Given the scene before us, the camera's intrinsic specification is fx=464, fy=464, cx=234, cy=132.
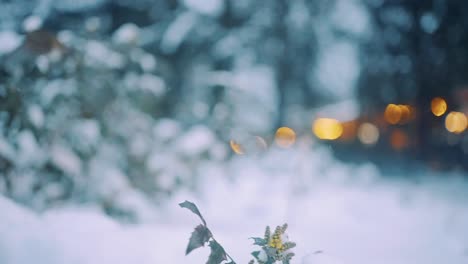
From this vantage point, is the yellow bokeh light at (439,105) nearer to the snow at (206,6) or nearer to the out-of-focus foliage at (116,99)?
the out-of-focus foliage at (116,99)

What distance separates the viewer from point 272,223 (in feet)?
6.06

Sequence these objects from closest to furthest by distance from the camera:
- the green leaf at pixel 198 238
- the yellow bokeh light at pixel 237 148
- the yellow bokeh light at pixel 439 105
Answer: the green leaf at pixel 198 238 → the yellow bokeh light at pixel 237 148 → the yellow bokeh light at pixel 439 105

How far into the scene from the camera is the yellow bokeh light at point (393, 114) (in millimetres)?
6006

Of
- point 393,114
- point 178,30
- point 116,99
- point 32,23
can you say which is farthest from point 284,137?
point 393,114

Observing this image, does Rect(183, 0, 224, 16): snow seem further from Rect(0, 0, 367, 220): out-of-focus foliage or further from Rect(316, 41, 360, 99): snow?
Rect(316, 41, 360, 99): snow

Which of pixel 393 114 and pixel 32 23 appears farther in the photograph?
pixel 393 114

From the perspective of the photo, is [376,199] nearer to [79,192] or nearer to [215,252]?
[79,192]

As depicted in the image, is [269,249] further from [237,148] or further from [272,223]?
[237,148]

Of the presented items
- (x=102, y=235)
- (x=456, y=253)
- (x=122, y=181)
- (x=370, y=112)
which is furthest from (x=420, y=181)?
(x=102, y=235)

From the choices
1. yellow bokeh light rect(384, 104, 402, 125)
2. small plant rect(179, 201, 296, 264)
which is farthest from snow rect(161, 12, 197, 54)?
yellow bokeh light rect(384, 104, 402, 125)

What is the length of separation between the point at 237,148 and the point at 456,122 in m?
5.29

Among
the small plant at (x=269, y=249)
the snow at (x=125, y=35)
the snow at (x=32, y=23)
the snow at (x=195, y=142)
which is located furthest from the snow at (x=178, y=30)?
the small plant at (x=269, y=249)

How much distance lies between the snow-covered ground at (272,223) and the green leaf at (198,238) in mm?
326

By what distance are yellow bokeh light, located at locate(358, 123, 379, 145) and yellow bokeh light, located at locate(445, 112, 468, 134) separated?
1061 millimetres
